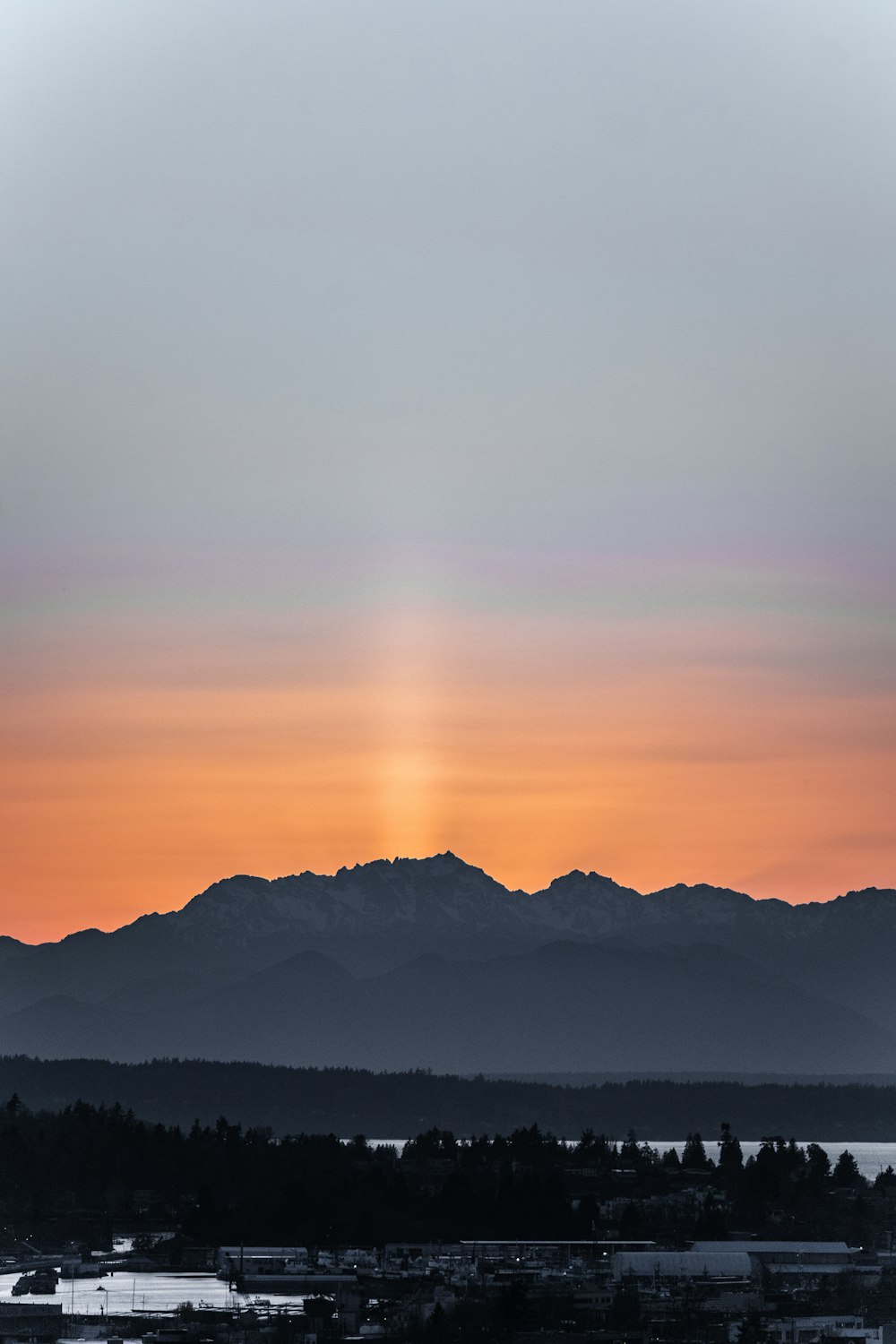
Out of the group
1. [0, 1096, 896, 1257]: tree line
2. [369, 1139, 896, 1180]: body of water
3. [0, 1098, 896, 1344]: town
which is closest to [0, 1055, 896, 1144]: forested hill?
[369, 1139, 896, 1180]: body of water

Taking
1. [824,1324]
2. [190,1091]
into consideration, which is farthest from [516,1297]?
[190,1091]

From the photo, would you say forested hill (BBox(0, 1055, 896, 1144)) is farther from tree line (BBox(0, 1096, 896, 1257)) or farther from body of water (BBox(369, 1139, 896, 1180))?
tree line (BBox(0, 1096, 896, 1257))

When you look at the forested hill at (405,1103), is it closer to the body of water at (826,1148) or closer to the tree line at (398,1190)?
the body of water at (826,1148)

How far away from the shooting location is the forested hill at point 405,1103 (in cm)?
16262

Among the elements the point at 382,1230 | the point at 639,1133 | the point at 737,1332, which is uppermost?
the point at 639,1133

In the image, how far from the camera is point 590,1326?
52.6 m

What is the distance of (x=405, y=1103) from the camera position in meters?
171

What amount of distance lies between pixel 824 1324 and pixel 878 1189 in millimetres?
41461

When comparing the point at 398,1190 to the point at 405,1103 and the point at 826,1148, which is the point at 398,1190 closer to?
the point at 405,1103

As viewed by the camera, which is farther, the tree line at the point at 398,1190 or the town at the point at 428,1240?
the tree line at the point at 398,1190

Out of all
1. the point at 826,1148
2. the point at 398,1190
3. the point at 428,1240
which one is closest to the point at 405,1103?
the point at 826,1148

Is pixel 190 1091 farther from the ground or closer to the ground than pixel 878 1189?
farther from the ground

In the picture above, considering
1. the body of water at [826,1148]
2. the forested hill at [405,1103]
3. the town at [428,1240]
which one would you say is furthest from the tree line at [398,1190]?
the forested hill at [405,1103]

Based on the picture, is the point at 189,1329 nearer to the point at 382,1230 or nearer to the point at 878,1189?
the point at 382,1230
